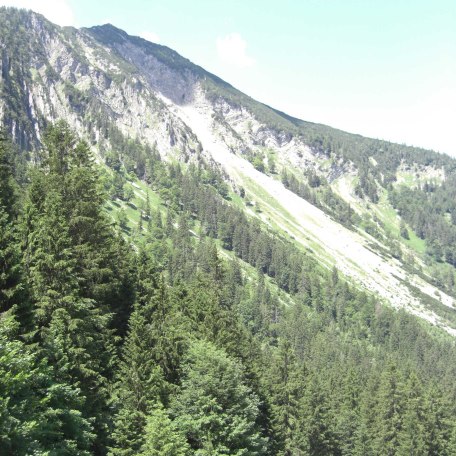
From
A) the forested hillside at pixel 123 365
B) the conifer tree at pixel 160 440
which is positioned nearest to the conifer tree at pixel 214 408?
the forested hillside at pixel 123 365

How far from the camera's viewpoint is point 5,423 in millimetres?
16906

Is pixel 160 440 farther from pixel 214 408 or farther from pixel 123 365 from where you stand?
pixel 123 365

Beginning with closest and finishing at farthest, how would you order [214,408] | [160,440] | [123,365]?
[160,440], [214,408], [123,365]

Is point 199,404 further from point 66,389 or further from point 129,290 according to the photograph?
point 129,290

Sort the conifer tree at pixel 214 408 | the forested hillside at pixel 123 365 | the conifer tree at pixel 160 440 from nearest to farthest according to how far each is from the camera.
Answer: the forested hillside at pixel 123 365 < the conifer tree at pixel 160 440 < the conifer tree at pixel 214 408

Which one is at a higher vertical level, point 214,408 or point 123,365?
point 214,408

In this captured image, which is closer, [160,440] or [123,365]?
[160,440]

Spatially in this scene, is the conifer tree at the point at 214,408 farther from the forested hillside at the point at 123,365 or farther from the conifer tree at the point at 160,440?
the conifer tree at the point at 160,440

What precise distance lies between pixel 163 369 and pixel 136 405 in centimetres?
639

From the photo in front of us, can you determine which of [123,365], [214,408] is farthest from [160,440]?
[123,365]

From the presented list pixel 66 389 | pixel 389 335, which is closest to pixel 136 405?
pixel 66 389

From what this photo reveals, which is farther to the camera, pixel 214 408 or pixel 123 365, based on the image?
pixel 123 365

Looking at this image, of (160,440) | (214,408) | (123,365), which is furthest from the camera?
(123,365)

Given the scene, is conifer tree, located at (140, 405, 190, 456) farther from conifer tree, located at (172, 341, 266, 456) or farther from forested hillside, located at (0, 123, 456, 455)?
conifer tree, located at (172, 341, 266, 456)
